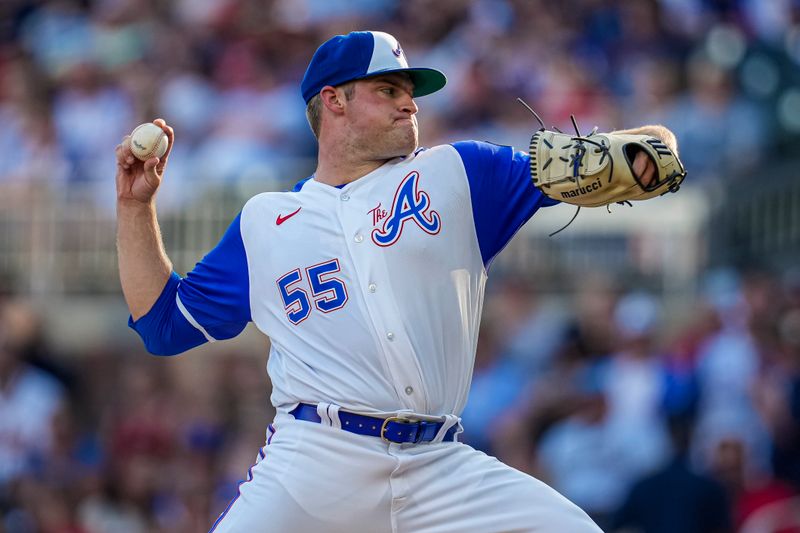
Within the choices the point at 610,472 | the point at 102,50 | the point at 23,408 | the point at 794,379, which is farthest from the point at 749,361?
the point at 102,50

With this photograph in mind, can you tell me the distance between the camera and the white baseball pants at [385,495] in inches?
185

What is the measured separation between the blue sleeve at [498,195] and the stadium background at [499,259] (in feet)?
13.4

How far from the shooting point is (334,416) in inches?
190

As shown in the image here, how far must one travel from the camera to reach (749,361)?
9453mm

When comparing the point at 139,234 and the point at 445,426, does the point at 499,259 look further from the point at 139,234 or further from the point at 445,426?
the point at 445,426

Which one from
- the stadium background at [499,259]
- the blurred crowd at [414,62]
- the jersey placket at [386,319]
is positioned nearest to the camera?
the jersey placket at [386,319]

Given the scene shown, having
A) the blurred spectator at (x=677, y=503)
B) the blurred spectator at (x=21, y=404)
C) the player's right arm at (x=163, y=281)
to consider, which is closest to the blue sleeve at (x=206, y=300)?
the player's right arm at (x=163, y=281)

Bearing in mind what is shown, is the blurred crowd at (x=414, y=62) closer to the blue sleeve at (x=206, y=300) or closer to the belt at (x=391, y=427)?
the blue sleeve at (x=206, y=300)

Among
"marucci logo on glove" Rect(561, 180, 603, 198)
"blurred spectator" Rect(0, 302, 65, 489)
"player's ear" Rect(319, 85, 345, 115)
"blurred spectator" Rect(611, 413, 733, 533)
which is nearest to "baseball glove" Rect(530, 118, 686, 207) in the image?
"marucci logo on glove" Rect(561, 180, 603, 198)

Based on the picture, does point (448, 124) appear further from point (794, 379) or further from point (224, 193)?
point (794, 379)

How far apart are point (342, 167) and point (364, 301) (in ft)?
1.93

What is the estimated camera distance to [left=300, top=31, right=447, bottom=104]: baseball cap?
5.13 metres

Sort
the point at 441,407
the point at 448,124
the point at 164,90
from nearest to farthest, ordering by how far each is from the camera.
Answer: the point at 441,407, the point at 448,124, the point at 164,90

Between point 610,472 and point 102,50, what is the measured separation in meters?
7.29
